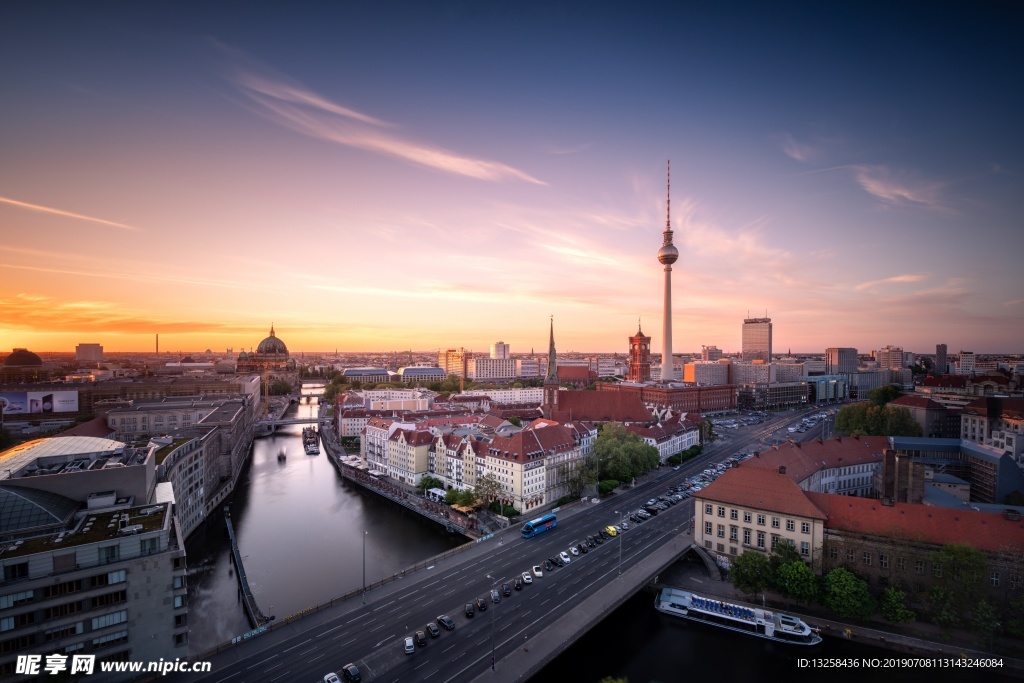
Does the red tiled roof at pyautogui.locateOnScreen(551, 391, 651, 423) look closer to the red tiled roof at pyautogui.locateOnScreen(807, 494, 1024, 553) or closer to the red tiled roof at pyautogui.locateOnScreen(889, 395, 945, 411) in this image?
the red tiled roof at pyautogui.locateOnScreen(889, 395, 945, 411)

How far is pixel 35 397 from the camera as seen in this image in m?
82.2

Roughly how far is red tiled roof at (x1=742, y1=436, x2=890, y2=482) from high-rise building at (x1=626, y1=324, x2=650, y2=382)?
259 ft

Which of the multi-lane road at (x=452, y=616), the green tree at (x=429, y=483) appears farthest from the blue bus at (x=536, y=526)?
the green tree at (x=429, y=483)

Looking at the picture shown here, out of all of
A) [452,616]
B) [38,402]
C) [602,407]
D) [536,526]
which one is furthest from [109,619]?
[38,402]

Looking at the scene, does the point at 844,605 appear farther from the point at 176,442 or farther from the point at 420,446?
the point at 176,442

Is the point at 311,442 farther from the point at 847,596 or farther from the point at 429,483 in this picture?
the point at 847,596

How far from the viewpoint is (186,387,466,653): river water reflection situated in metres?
34.3

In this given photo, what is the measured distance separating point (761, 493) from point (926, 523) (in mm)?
9040

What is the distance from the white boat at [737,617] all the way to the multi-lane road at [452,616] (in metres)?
3.88

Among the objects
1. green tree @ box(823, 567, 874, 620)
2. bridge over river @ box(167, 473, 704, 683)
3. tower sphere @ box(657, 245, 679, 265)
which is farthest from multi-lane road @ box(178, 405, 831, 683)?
tower sphere @ box(657, 245, 679, 265)

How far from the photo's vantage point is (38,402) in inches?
3246

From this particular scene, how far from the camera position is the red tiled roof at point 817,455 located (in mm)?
42656

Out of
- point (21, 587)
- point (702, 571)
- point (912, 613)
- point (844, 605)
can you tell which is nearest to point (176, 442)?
point (21, 587)

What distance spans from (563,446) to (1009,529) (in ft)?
117
